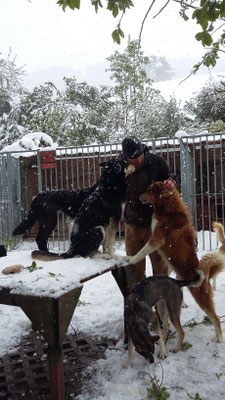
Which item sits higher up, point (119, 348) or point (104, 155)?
point (104, 155)

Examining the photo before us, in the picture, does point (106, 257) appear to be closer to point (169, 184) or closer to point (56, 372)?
point (169, 184)

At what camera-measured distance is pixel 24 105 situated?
16750 millimetres

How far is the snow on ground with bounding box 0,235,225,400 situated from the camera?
2.52 meters

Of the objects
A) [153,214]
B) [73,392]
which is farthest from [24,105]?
[73,392]

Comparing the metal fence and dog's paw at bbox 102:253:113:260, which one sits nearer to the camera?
dog's paw at bbox 102:253:113:260

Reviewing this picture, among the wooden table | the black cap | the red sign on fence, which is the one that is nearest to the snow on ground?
the wooden table

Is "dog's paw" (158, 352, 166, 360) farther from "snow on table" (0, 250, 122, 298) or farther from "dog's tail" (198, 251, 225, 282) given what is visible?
"snow on table" (0, 250, 122, 298)

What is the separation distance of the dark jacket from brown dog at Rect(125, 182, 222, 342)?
12.0 inches

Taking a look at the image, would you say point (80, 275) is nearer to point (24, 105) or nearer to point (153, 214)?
point (153, 214)

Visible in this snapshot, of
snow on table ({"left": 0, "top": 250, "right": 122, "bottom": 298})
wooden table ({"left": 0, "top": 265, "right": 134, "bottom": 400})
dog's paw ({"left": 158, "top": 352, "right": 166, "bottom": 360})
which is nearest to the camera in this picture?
wooden table ({"left": 0, "top": 265, "right": 134, "bottom": 400})

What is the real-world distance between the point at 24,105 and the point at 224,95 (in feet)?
31.7

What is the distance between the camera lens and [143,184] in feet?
12.2

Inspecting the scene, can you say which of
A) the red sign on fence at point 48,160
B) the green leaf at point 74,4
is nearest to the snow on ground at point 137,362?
the green leaf at point 74,4

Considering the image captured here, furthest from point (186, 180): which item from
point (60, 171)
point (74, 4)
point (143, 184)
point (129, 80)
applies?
point (129, 80)
